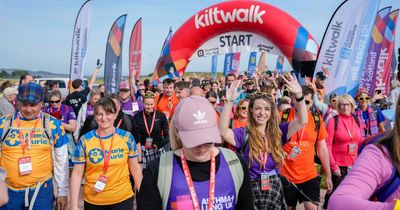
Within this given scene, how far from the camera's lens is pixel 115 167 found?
11.4 ft

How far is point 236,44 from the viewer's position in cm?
1189

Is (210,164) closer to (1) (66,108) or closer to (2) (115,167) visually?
(2) (115,167)

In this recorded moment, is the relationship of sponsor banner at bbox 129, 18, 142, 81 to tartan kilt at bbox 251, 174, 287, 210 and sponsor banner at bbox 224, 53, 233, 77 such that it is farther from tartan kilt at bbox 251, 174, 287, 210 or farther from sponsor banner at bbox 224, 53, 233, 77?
tartan kilt at bbox 251, 174, 287, 210

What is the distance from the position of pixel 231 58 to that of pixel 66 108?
1327 cm

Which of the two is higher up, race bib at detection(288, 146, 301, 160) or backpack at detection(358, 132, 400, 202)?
backpack at detection(358, 132, 400, 202)

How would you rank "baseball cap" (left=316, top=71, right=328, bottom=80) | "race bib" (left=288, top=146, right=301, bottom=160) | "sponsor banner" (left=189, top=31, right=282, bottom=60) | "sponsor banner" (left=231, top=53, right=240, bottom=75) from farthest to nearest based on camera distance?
"sponsor banner" (left=231, top=53, right=240, bottom=75) < "sponsor banner" (left=189, top=31, right=282, bottom=60) < "baseball cap" (left=316, top=71, right=328, bottom=80) < "race bib" (left=288, top=146, right=301, bottom=160)

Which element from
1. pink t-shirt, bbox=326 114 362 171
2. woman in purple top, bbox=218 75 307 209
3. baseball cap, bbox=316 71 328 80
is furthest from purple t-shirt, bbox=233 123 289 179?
baseball cap, bbox=316 71 328 80

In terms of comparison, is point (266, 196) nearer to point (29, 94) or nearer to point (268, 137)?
point (268, 137)

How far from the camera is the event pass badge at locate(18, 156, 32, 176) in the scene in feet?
11.1

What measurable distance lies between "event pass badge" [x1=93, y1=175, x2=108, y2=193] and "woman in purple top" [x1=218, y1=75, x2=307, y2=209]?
1.19 m

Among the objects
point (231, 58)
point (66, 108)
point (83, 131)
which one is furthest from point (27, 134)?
point (231, 58)

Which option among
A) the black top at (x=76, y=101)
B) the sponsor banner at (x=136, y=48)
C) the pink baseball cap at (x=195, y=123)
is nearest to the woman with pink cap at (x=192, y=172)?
the pink baseball cap at (x=195, y=123)

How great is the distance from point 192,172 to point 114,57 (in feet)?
34.2

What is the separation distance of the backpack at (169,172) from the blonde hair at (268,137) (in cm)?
128
